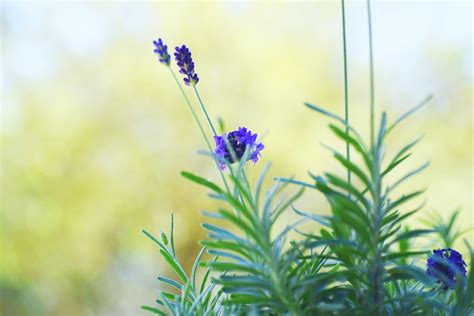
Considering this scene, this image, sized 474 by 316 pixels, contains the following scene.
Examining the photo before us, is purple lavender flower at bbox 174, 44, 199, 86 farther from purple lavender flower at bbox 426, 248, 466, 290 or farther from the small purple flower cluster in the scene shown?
purple lavender flower at bbox 426, 248, 466, 290

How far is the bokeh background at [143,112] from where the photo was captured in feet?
22.2

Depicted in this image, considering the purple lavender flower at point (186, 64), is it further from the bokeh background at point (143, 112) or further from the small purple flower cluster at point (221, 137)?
the bokeh background at point (143, 112)

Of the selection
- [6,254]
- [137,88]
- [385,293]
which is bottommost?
[385,293]

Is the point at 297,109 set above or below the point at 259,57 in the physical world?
below

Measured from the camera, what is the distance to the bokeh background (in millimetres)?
6766

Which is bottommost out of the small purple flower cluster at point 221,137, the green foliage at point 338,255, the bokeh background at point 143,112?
the green foliage at point 338,255

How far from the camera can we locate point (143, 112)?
703 cm

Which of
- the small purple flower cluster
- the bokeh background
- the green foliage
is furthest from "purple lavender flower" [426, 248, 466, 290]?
the bokeh background

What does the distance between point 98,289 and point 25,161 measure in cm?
175

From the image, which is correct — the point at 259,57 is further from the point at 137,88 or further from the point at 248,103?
the point at 137,88

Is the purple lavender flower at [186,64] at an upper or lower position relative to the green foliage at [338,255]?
upper

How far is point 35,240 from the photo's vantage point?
7027 mm

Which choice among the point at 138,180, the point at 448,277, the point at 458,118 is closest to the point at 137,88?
the point at 138,180

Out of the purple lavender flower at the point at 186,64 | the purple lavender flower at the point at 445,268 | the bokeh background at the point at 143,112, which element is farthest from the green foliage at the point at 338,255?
the bokeh background at the point at 143,112
